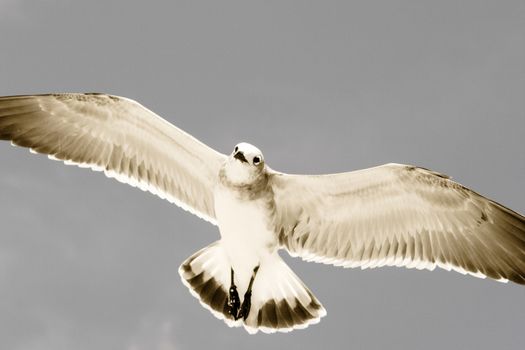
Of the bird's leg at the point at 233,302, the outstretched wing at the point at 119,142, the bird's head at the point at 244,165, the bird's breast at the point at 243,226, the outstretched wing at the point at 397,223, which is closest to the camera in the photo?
the bird's head at the point at 244,165

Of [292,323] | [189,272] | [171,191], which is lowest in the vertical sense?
[292,323]

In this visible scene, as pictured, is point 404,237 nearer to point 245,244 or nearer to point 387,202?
point 387,202

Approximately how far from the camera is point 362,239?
1217cm

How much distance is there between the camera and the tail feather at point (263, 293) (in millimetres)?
11828

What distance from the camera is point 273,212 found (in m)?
11.6

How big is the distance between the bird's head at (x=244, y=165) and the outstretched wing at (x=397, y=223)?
571mm

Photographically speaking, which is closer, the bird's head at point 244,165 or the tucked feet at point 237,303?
the bird's head at point 244,165

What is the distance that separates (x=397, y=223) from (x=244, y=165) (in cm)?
236

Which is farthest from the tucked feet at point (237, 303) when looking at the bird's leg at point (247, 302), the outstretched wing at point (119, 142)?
the outstretched wing at point (119, 142)

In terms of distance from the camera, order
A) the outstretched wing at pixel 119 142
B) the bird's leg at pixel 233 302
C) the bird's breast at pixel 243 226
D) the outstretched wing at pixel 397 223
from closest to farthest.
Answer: the bird's breast at pixel 243 226 < the outstretched wing at pixel 397 223 < the bird's leg at pixel 233 302 < the outstretched wing at pixel 119 142

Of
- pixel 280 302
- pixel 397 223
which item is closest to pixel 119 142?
pixel 280 302

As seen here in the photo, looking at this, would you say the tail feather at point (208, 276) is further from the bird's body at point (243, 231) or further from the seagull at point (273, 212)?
the bird's body at point (243, 231)

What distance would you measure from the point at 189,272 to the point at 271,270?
3.45 feet

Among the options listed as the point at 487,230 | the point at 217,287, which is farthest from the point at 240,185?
the point at 487,230
